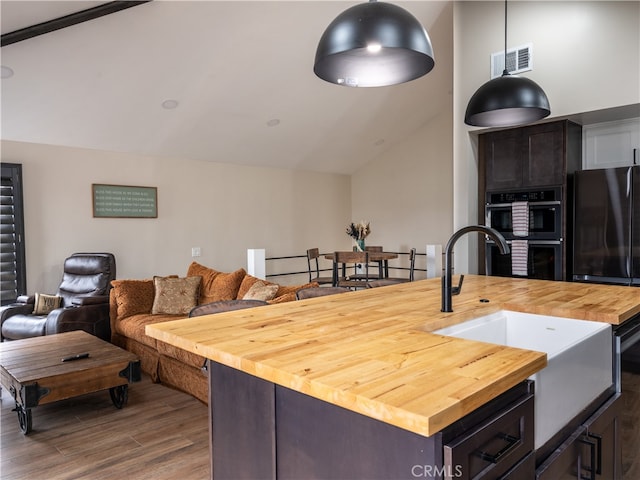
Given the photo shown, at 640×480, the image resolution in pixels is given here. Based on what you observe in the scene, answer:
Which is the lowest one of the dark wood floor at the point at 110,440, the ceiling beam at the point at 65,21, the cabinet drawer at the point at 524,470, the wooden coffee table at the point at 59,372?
the dark wood floor at the point at 110,440

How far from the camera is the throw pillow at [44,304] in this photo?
4.75 meters

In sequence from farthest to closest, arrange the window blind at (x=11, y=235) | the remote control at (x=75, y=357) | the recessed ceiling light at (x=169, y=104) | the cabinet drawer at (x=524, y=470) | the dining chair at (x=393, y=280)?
1. the recessed ceiling light at (x=169, y=104)
2. the window blind at (x=11, y=235)
3. the dining chair at (x=393, y=280)
4. the remote control at (x=75, y=357)
5. the cabinet drawer at (x=524, y=470)

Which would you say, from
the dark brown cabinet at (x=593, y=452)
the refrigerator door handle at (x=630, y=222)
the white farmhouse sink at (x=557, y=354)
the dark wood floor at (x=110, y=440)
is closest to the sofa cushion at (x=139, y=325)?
the dark wood floor at (x=110, y=440)

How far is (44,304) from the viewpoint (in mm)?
4789

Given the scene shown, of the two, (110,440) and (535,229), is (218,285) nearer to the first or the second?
(110,440)

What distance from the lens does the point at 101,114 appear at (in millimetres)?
5086

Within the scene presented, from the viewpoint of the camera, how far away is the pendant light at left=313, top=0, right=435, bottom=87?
154 centimetres

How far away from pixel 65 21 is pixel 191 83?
1514 millimetres

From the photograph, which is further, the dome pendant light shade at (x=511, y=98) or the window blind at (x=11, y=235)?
the window blind at (x=11, y=235)

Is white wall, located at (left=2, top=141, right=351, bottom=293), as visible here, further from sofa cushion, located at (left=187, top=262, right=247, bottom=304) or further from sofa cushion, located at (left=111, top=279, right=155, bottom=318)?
sofa cushion, located at (left=187, top=262, right=247, bottom=304)

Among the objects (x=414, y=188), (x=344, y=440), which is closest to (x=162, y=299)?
(x=344, y=440)

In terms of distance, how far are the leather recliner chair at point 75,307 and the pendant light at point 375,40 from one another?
12.3ft

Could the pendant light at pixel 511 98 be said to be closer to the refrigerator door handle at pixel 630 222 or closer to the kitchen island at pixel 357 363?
the kitchen island at pixel 357 363

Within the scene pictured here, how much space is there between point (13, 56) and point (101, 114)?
43.7 inches
